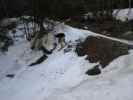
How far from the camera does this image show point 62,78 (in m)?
7.30

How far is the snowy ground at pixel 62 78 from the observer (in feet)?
19.3

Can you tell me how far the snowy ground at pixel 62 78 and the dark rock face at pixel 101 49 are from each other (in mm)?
237

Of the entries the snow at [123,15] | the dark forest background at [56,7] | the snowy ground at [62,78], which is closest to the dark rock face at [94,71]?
the snowy ground at [62,78]

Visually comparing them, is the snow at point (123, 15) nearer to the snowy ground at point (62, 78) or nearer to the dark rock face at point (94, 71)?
the snowy ground at point (62, 78)

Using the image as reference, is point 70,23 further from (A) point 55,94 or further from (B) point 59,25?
(A) point 55,94

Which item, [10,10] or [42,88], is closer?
[42,88]

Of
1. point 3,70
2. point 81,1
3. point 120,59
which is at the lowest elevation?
point 3,70

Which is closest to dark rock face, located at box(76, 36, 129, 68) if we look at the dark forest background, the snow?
the snow

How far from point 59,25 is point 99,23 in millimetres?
1573

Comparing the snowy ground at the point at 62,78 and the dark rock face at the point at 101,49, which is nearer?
the snowy ground at the point at 62,78

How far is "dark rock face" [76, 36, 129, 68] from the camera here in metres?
7.23

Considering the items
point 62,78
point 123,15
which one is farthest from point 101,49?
point 123,15

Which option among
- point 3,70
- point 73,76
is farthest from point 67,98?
point 3,70

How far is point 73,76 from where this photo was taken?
7.15 metres
